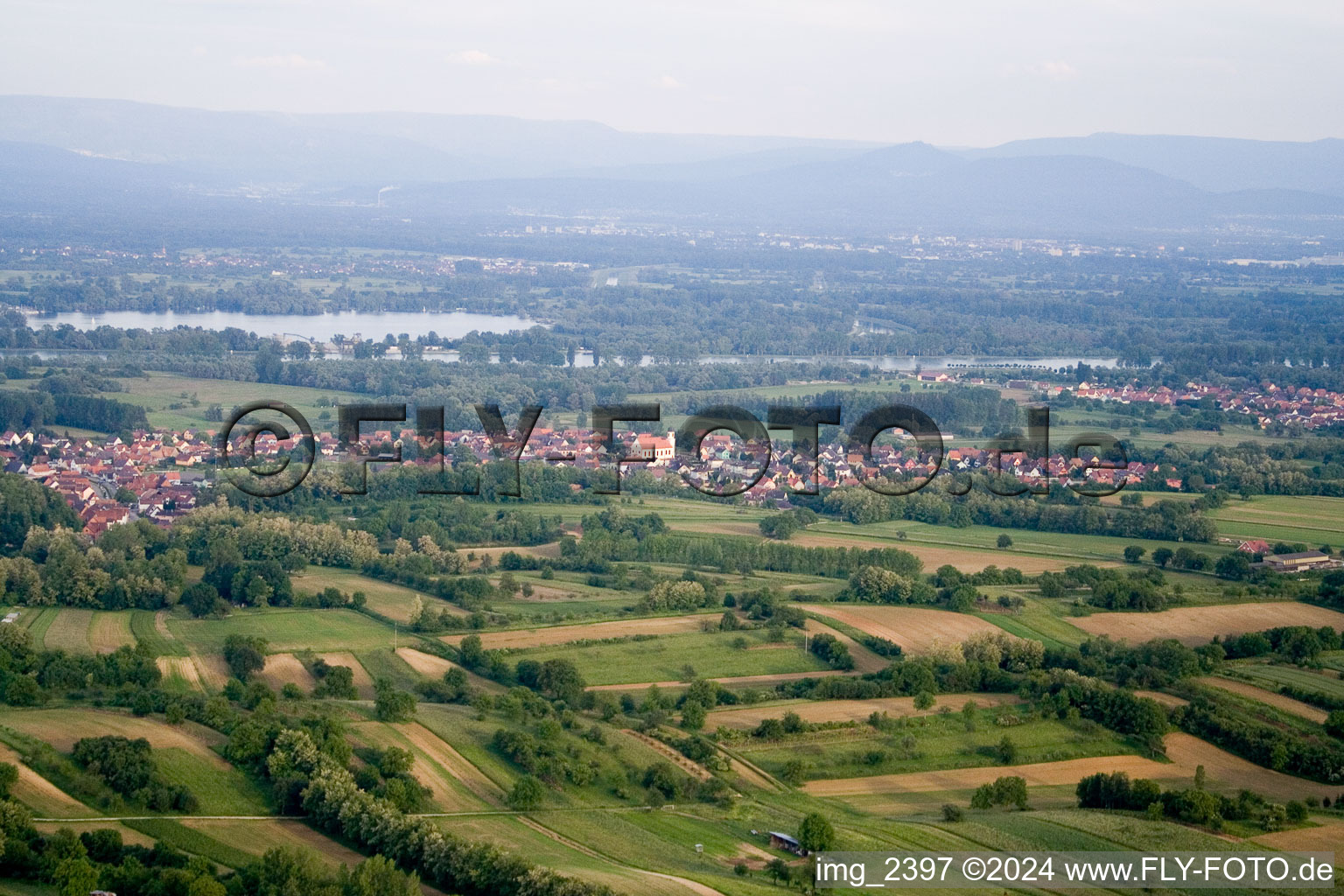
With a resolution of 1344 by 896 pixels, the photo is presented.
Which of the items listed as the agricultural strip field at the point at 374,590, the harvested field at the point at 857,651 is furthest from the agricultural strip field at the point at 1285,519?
the agricultural strip field at the point at 374,590

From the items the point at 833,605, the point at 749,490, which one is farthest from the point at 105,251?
the point at 833,605

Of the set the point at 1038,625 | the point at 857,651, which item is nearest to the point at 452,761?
the point at 857,651

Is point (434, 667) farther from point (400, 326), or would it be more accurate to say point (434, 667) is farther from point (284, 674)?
point (400, 326)

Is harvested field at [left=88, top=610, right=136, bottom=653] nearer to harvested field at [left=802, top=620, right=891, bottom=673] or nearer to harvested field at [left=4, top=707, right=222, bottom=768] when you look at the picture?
harvested field at [left=4, top=707, right=222, bottom=768]

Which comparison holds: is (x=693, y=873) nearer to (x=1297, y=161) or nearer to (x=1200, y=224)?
(x=1200, y=224)

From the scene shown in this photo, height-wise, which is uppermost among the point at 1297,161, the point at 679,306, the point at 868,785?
the point at 1297,161
